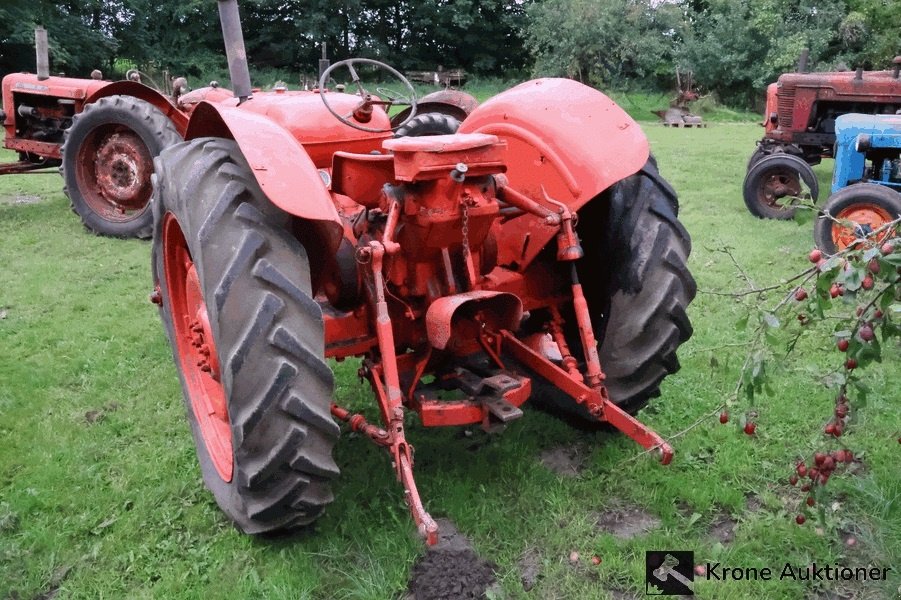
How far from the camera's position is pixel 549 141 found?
2.87 metres

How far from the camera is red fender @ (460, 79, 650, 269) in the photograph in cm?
277

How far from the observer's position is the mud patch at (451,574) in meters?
2.33

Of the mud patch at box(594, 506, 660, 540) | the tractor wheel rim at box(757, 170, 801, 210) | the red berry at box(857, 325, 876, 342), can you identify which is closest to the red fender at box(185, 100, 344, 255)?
the mud patch at box(594, 506, 660, 540)

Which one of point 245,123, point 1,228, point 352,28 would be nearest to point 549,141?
point 245,123

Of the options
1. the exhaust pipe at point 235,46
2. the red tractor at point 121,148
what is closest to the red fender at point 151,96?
the red tractor at point 121,148

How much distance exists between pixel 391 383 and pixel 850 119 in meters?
6.35

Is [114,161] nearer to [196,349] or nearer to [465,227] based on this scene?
[196,349]

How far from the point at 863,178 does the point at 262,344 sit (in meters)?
6.39

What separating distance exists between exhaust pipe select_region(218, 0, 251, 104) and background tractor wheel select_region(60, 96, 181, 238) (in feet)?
8.71

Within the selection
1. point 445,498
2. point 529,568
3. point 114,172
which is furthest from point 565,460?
point 114,172

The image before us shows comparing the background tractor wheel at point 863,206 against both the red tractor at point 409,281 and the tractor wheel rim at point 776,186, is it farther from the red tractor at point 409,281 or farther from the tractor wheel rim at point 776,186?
the red tractor at point 409,281

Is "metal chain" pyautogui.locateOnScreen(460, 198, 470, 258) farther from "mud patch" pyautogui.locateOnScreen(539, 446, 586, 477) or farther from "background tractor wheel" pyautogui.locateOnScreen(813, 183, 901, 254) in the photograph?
"background tractor wheel" pyautogui.locateOnScreen(813, 183, 901, 254)

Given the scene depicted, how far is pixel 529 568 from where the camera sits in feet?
8.20

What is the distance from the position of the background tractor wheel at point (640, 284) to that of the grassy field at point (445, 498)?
207 millimetres
